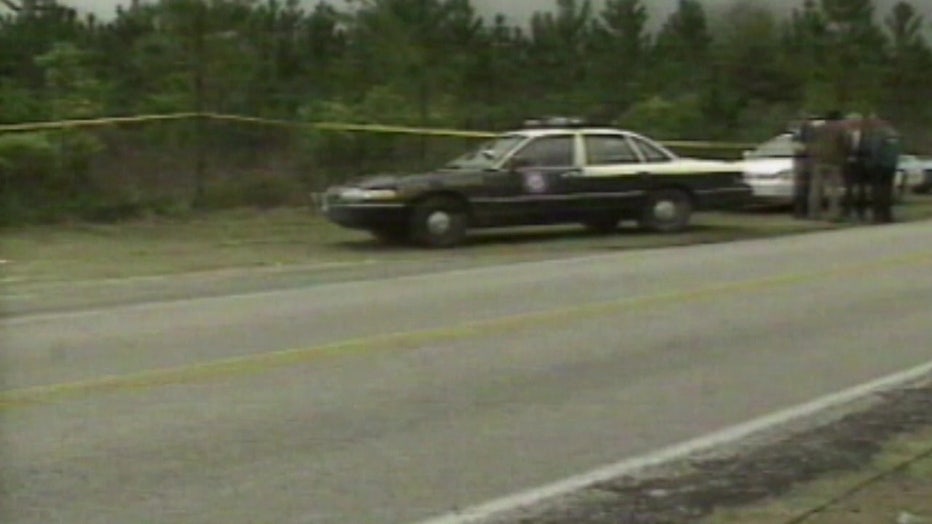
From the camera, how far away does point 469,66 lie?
3747 cm

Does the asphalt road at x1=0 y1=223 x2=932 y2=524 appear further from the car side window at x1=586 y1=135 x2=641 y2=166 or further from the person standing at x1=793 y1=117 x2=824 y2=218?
the person standing at x1=793 y1=117 x2=824 y2=218

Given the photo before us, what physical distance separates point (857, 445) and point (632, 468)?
127 cm

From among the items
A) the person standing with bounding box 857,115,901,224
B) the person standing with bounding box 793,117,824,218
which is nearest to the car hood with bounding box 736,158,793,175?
the person standing with bounding box 793,117,824,218

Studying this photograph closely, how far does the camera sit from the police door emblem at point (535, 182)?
75.0 ft

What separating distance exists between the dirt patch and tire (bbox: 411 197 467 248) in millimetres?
12744

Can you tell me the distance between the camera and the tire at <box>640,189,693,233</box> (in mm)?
24203

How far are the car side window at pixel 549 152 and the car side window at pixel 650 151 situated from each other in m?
1.21

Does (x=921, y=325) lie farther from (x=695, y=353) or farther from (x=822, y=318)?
(x=695, y=353)

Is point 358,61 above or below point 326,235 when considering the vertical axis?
above

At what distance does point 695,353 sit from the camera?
470 inches

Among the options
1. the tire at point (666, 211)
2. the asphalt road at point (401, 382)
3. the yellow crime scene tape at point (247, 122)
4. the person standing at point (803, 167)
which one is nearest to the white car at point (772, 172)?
the person standing at point (803, 167)

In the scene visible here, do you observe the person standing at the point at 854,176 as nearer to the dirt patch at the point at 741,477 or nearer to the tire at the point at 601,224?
the tire at the point at 601,224

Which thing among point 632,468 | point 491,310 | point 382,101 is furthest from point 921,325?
point 382,101

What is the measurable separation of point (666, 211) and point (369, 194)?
15.8 feet
